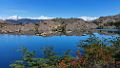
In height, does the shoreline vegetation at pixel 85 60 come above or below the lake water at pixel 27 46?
above

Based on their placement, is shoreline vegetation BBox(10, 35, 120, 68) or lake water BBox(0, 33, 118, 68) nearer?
shoreline vegetation BBox(10, 35, 120, 68)

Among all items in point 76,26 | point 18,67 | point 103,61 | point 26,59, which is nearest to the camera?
point 103,61

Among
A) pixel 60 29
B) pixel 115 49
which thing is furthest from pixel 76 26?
pixel 115 49

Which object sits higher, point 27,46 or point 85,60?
point 85,60

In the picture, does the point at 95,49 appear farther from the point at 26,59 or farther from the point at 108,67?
the point at 26,59

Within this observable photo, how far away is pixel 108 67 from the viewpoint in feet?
59.9

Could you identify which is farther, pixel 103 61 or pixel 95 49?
pixel 95 49

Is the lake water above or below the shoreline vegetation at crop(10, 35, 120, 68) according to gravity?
below

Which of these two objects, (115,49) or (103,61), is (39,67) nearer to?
(103,61)

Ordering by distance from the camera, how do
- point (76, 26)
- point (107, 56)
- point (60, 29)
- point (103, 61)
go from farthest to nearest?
1. point (76, 26)
2. point (60, 29)
3. point (107, 56)
4. point (103, 61)

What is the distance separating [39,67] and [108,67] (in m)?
7.50

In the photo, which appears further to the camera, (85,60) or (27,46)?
(27,46)

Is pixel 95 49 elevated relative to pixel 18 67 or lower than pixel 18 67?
elevated

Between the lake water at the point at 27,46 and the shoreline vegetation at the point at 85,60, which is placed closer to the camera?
the shoreline vegetation at the point at 85,60
